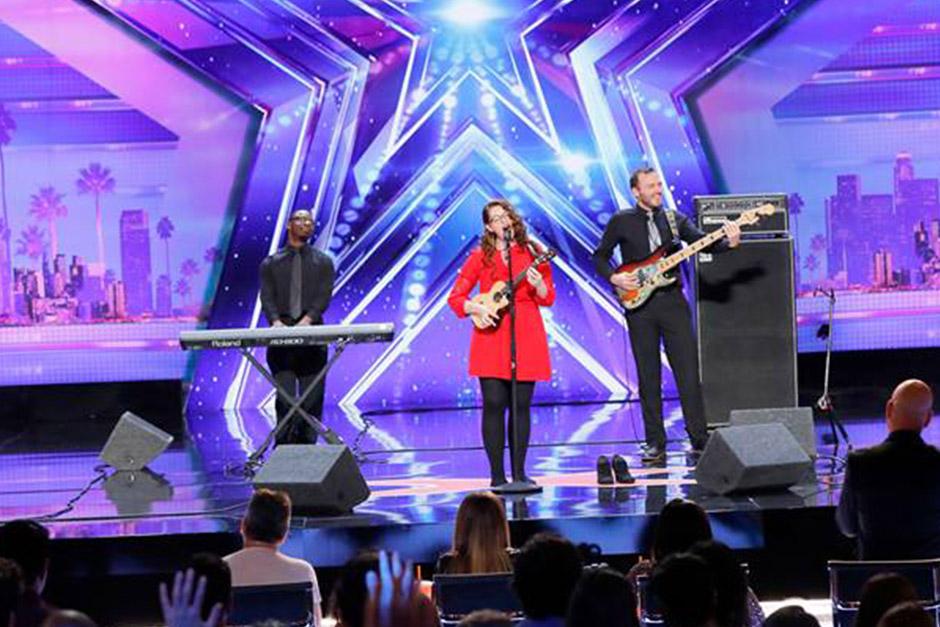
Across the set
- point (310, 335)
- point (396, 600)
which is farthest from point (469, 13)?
point (396, 600)

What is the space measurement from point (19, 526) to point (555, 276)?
30.0 ft

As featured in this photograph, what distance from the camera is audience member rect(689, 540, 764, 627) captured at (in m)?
4.63

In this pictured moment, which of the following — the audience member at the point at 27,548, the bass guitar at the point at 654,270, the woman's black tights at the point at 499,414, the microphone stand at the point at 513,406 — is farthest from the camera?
the bass guitar at the point at 654,270

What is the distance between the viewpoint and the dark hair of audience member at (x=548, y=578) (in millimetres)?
4527

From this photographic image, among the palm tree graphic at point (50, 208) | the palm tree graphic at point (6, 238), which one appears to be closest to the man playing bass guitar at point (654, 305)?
the palm tree graphic at point (50, 208)

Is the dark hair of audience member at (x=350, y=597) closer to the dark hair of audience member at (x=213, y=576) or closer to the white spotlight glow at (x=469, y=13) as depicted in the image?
the dark hair of audience member at (x=213, y=576)

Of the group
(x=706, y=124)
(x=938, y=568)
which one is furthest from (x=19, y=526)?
(x=706, y=124)

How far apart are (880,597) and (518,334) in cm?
431

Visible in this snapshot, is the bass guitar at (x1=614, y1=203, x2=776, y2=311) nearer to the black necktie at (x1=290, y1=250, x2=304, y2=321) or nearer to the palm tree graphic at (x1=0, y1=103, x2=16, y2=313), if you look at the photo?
the black necktie at (x1=290, y1=250, x2=304, y2=321)

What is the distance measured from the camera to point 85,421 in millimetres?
14016

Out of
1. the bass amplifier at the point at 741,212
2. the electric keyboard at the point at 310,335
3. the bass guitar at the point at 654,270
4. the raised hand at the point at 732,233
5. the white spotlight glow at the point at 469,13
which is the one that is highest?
the white spotlight glow at the point at 469,13

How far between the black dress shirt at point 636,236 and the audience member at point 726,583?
4979mm

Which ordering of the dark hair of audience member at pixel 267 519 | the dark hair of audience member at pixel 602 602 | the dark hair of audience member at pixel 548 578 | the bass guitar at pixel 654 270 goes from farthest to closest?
the bass guitar at pixel 654 270
the dark hair of audience member at pixel 267 519
the dark hair of audience member at pixel 548 578
the dark hair of audience member at pixel 602 602

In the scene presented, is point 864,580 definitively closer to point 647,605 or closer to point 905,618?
point 647,605
